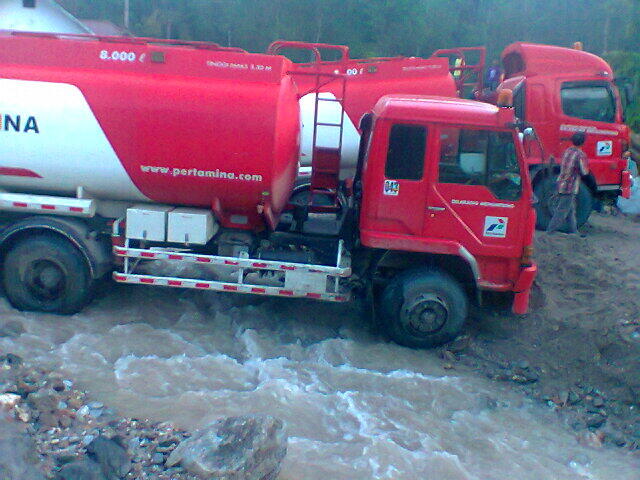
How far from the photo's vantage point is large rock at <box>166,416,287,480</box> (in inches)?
173

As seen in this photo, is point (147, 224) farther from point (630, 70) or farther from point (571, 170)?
point (630, 70)

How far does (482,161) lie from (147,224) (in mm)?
3264

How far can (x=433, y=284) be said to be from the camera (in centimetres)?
653

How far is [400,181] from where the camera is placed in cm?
634

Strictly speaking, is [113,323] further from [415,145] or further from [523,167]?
[523,167]

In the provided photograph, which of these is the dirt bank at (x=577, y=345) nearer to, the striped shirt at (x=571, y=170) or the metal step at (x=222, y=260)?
the striped shirt at (x=571, y=170)

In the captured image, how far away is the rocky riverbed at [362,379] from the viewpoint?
512 centimetres

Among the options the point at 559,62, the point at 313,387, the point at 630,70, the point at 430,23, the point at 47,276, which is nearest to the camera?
the point at 313,387

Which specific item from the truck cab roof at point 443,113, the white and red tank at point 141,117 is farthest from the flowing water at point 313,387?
the truck cab roof at point 443,113

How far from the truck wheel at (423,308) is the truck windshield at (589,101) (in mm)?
5682

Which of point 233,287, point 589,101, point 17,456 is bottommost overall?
point 17,456

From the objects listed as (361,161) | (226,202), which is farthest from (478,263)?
(226,202)

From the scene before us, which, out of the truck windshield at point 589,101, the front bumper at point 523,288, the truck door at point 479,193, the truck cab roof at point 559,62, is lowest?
the front bumper at point 523,288

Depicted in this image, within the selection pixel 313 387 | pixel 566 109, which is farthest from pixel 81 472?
pixel 566 109
